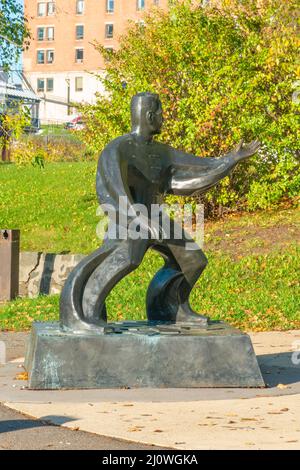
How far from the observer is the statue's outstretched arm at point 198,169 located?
9.67 m

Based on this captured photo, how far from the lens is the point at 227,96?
1989 cm

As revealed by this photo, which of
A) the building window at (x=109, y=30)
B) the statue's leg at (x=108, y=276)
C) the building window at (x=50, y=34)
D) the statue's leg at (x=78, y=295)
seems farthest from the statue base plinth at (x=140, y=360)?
the building window at (x=50, y=34)

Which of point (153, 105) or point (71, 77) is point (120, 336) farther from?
point (71, 77)

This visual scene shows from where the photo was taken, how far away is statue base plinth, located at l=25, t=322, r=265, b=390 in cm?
881

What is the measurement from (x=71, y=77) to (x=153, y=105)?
260 ft

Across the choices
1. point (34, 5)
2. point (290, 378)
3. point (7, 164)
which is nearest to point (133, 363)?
point (290, 378)

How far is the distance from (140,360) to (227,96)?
11717 millimetres

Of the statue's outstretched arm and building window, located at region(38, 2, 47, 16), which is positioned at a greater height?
building window, located at region(38, 2, 47, 16)

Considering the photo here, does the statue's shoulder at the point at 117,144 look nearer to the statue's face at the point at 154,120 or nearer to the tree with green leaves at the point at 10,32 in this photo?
the statue's face at the point at 154,120

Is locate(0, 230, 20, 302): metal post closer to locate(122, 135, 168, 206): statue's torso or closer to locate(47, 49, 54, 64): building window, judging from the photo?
locate(122, 135, 168, 206): statue's torso

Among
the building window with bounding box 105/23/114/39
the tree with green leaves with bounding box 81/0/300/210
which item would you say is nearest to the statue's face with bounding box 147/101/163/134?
the tree with green leaves with bounding box 81/0/300/210

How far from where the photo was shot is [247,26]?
2141 cm

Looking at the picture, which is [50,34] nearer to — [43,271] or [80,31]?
[80,31]

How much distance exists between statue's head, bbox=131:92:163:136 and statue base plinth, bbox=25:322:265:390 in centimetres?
184
